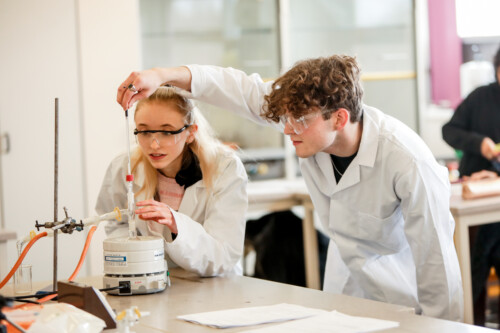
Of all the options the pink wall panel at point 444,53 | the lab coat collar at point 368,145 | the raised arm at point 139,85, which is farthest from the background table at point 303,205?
the pink wall panel at point 444,53

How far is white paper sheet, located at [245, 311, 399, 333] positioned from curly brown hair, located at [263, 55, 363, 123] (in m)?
0.61

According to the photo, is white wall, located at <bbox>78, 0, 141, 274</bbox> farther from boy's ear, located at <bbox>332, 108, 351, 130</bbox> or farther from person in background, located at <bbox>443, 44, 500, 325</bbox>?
boy's ear, located at <bbox>332, 108, 351, 130</bbox>

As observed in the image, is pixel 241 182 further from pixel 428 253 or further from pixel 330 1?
pixel 330 1

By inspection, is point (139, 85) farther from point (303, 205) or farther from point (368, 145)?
point (303, 205)

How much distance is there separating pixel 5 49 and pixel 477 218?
2.30m

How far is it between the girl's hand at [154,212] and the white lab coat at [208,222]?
6cm

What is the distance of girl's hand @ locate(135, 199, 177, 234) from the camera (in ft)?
5.20

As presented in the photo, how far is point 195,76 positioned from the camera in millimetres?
1912

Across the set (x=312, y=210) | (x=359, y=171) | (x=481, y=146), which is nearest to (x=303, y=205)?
(x=312, y=210)

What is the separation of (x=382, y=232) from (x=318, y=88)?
43 cm

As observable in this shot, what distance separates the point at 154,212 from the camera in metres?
1.60

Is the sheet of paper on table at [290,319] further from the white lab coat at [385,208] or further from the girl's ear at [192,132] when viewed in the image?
the girl's ear at [192,132]

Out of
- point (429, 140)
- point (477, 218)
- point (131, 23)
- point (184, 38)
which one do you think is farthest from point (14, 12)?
point (429, 140)

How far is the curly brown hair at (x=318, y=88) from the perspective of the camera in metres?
1.73
